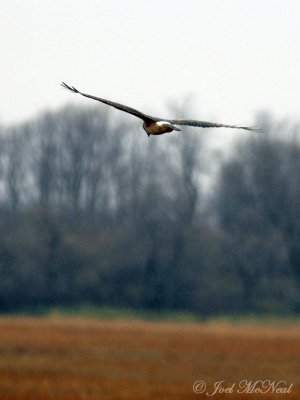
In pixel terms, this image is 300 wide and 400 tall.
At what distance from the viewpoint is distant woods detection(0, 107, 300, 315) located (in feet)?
157

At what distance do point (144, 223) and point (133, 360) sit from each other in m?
27.7

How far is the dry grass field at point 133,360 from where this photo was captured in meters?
20.1

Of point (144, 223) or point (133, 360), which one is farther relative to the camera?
point (144, 223)

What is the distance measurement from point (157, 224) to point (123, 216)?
12.3ft

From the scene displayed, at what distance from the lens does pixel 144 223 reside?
5256 centimetres

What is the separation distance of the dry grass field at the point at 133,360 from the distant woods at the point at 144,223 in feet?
39.7

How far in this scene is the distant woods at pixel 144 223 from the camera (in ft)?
157

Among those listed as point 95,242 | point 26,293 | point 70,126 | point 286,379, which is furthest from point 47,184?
point 286,379

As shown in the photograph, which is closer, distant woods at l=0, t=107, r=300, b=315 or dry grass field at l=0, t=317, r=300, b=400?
dry grass field at l=0, t=317, r=300, b=400

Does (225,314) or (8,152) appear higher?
(8,152)

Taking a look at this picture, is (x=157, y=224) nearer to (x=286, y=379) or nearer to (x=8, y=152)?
(x=8, y=152)

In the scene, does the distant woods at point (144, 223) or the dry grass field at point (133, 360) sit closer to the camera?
the dry grass field at point (133, 360)

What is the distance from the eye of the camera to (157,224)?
2056 inches

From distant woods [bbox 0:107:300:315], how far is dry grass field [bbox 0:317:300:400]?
39.7 feet
